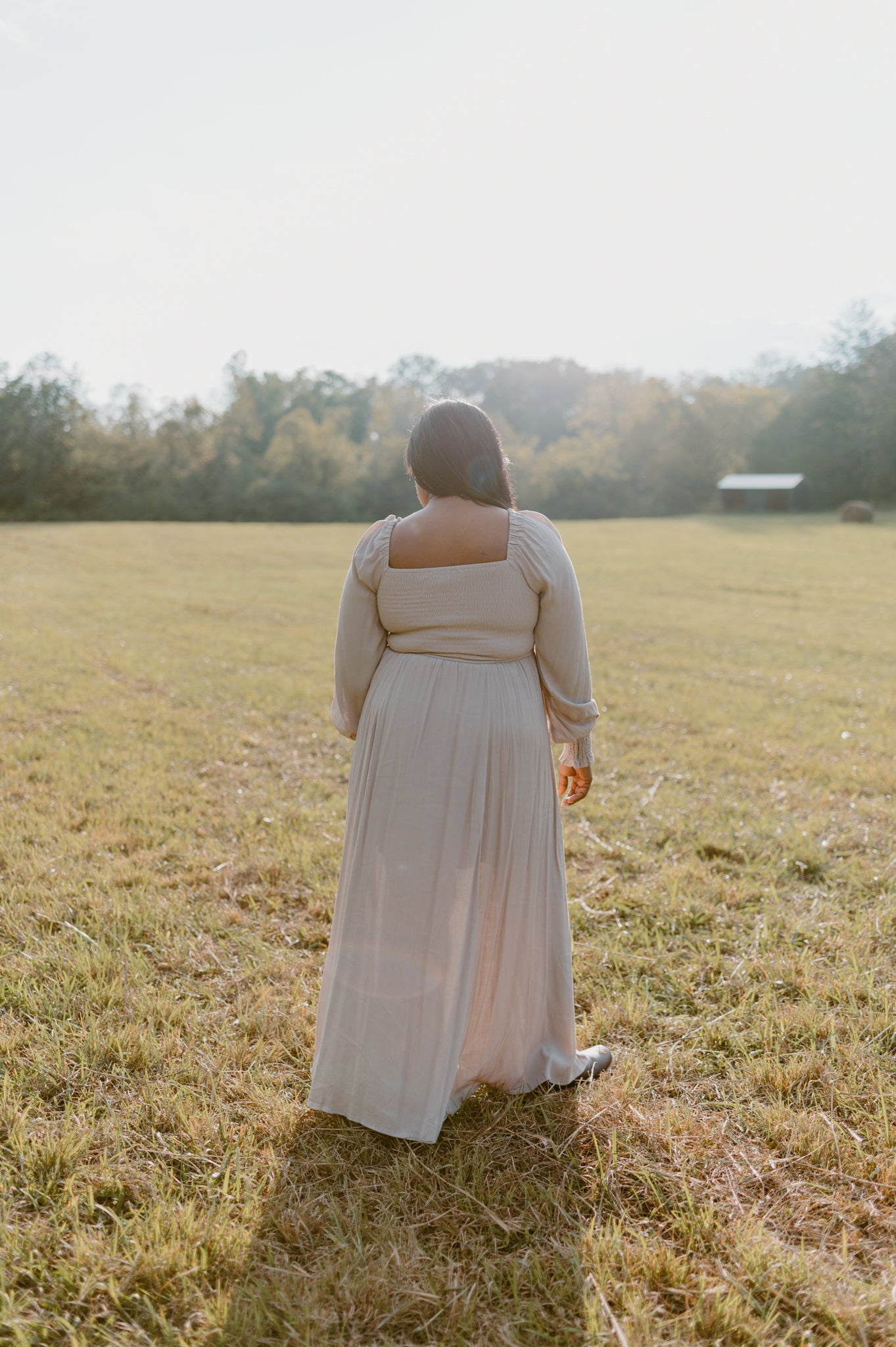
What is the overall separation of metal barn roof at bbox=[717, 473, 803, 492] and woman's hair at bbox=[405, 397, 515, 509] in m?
53.5

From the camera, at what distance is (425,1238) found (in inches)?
86.9

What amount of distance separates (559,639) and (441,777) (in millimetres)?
567

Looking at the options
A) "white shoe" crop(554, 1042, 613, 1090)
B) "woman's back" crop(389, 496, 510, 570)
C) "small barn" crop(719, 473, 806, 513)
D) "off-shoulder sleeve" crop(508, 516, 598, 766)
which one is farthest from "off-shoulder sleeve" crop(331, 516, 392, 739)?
"small barn" crop(719, 473, 806, 513)

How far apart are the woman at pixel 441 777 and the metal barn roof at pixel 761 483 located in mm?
53466

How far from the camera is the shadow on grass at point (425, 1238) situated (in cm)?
196

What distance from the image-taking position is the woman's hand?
2.96 m

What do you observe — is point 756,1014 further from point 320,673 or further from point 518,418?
point 518,418

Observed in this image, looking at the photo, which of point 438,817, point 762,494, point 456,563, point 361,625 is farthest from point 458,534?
point 762,494

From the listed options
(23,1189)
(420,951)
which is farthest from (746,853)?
(23,1189)

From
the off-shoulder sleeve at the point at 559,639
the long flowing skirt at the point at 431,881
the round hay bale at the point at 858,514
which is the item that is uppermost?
the round hay bale at the point at 858,514

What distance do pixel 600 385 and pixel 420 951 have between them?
74.5 m

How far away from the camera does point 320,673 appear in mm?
9578

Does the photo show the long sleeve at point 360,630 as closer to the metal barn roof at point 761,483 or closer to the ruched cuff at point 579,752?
the ruched cuff at point 579,752

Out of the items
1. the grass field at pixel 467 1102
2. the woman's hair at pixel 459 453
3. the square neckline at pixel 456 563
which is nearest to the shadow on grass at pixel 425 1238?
the grass field at pixel 467 1102
